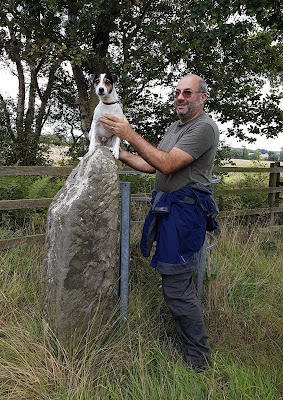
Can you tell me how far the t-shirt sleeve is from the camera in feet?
7.91

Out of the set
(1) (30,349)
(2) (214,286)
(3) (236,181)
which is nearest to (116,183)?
(1) (30,349)

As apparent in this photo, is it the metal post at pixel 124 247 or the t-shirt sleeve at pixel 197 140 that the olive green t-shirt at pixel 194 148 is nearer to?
the t-shirt sleeve at pixel 197 140

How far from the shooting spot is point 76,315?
2.52 metres

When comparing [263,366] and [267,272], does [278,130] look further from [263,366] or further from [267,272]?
[263,366]

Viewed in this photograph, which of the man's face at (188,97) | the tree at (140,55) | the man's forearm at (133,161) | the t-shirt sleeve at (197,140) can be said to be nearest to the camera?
the t-shirt sleeve at (197,140)

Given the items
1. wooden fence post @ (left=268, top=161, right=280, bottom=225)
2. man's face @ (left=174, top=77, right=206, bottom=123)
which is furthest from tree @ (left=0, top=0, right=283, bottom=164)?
man's face @ (left=174, top=77, right=206, bottom=123)

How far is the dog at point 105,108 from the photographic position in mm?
2328

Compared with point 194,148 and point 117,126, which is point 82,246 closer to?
point 117,126

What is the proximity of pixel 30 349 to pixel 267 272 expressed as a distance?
112 inches

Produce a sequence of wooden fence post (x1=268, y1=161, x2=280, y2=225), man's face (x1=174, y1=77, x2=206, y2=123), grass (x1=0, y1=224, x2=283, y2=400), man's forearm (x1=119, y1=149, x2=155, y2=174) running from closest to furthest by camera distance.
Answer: grass (x1=0, y1=224, x2=283, y2=400), man's face (x1=174, y1=77, x2=206, y2=123), man's forearm (x1=119, y1=149, x2=155, y2=174), wooden fence post (x1=268, y1=161, x2=280, y2=225)

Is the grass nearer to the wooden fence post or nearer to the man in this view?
the man

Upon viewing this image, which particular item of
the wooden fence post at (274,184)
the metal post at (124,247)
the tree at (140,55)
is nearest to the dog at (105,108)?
the metal post at (124,247)

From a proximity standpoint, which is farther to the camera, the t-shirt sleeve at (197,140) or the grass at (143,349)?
the t-shirt sleeve at (197,140)

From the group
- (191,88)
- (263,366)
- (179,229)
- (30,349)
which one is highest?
(191,88)
